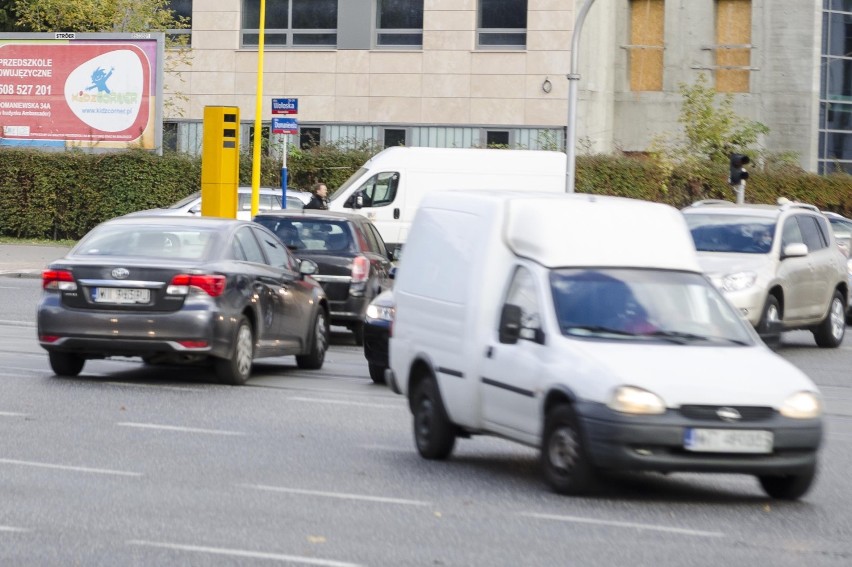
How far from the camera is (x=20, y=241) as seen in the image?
42250 mm

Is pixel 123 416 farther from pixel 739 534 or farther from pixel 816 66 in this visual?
pixel 816 66

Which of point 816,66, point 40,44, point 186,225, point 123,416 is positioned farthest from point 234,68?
point 123,416

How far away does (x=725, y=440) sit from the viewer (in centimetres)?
902

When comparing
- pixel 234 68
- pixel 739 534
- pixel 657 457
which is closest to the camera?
pixel 739 534

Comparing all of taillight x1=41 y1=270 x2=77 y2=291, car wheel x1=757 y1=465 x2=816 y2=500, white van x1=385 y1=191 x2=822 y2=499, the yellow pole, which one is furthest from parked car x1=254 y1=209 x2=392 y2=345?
the yellow pole

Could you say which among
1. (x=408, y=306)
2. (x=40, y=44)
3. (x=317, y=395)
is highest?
(x=40, y=44)

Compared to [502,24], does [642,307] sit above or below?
below

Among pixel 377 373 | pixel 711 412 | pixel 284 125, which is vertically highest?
pixel 284 125

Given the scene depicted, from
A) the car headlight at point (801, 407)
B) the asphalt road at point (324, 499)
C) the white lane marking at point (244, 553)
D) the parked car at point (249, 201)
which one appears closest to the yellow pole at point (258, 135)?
the parked car at point (249, 201)

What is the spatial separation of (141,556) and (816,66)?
157 feet

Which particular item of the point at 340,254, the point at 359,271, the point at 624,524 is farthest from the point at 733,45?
the point at 624,524

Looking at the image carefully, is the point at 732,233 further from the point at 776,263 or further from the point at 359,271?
the point at 359,271

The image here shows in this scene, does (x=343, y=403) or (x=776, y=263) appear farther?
(x=776, y=263)

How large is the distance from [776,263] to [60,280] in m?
9.36
